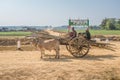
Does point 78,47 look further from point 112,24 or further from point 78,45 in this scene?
point 112,24

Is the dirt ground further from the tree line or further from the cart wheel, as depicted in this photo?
the tree line

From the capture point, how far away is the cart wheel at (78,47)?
19.2 metres

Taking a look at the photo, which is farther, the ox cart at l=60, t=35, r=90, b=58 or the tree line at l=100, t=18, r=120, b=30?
the tree line at l=100, t=18, r=120, b=30

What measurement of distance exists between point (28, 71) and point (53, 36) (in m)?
5.07

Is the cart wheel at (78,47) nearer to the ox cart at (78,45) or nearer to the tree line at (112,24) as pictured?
the ox cart at (78,45)

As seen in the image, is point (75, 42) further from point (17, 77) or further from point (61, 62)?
point (17, 77)

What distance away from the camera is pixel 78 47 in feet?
63.0

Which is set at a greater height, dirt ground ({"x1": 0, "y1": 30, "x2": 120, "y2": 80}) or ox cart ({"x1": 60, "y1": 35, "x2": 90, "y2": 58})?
ox cart ({"x1": 60, "y1": 35, "x2": 90, "y2": 58})

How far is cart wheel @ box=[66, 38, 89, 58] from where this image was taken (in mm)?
19156

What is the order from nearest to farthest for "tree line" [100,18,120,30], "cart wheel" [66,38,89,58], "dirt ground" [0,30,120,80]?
1. "dirt ground" [0,30,120,80]
2. "cart wheel" [66,38,89,58]
3. "tree line" [100,18,120,30]

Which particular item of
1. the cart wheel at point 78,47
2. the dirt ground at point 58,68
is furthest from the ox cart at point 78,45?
the dirt ground at point 58,68

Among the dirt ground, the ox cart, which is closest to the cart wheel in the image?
the ox cart

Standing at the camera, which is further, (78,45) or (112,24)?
(112,24)

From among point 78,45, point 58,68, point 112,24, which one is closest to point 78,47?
point 78,45
